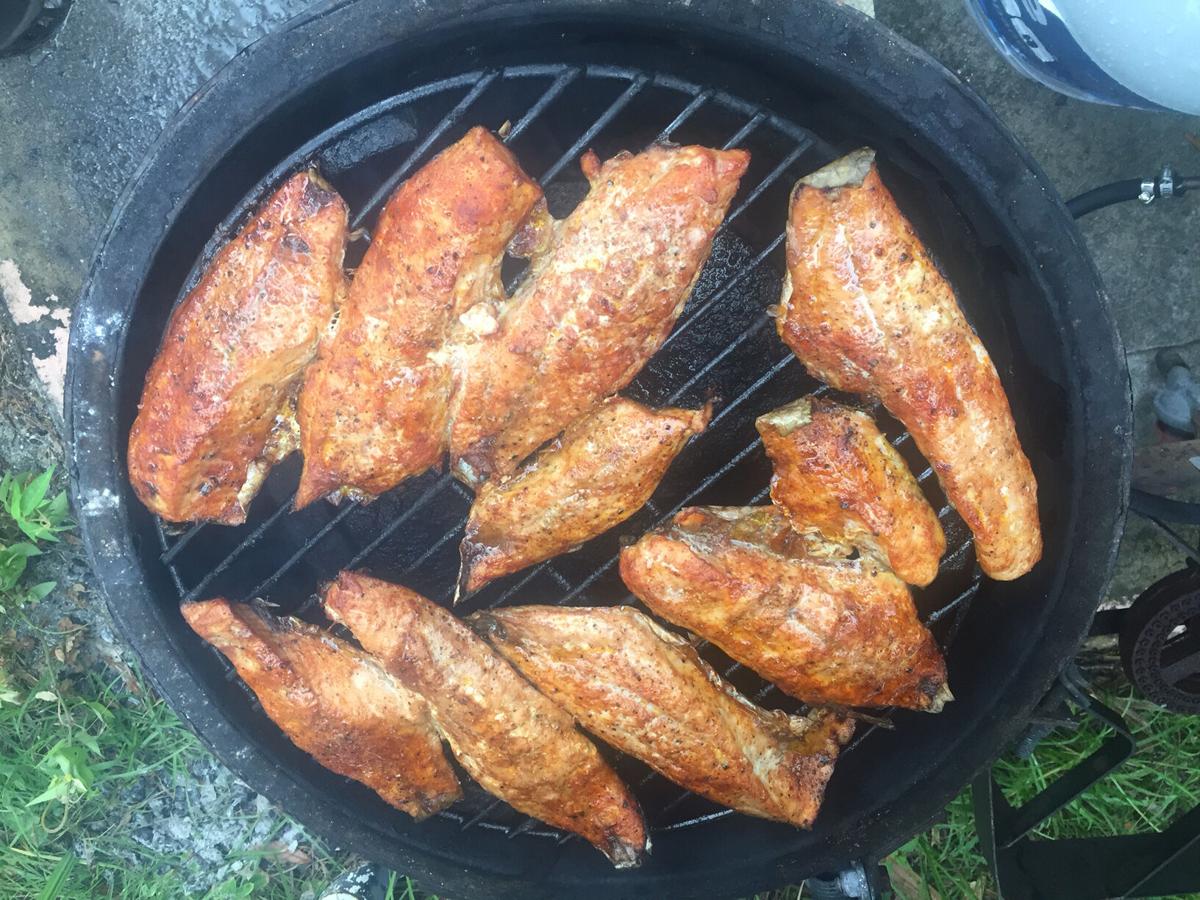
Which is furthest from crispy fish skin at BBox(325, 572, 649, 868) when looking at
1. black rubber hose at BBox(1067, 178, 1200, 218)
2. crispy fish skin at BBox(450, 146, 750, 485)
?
black rubber hose at BBox(1067, 178, 1200, 218)

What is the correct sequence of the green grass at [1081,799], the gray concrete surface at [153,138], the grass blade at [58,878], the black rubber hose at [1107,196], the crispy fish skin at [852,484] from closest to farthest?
the crispy fish skin at [852,484]
the black rubber hose at [1107,196]
the gray concrete surface at [153,138]
the grass blade at [58,878]
the green grass at [1081,799]

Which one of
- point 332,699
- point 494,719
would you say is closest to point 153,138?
point 332,699

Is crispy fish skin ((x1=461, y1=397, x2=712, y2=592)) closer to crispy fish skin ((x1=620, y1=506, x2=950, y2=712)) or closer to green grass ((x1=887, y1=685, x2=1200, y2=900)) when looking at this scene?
crispy fish skin ((x1=620, y1=506, x2=950, y2=712))

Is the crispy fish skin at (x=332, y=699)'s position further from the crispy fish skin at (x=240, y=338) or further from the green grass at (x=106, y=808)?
the green grass at (x=106, y=808)

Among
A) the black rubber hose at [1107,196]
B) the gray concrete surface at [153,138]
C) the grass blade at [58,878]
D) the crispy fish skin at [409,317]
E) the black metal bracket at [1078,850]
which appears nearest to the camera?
the crispy fish skin at [409,317]

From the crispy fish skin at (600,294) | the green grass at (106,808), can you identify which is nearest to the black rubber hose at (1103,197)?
the crispy fish skin at (600,294)

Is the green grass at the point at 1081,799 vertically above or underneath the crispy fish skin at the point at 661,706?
underneath

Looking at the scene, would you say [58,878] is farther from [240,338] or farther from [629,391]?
[629,391]
